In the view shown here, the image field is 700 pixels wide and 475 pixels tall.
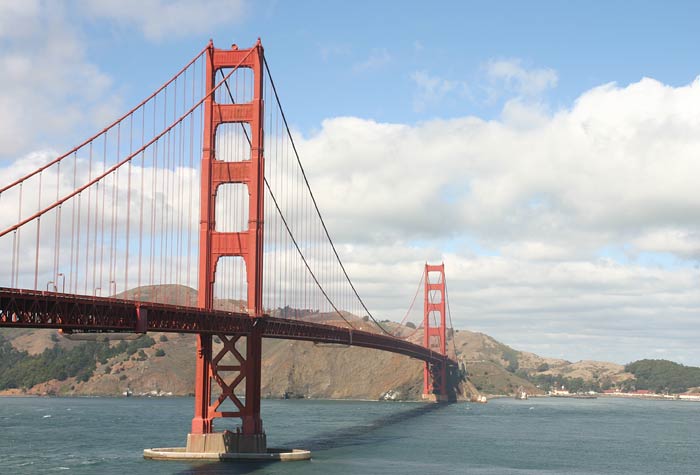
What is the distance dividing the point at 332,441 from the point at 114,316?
36908 millimetres

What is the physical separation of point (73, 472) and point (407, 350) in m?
80.9

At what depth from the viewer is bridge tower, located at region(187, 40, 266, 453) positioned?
5925 centimetres

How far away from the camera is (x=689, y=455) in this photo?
7775 centimetres

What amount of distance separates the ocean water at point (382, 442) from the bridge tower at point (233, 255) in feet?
10.6

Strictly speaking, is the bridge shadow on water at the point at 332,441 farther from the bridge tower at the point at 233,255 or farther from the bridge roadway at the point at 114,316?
the bridge roadway at the point at 114,316

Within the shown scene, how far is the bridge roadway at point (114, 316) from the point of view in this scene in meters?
36.3

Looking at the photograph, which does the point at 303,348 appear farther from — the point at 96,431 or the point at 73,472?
the point at 73,472

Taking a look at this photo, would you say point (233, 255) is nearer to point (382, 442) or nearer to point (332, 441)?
point (332, 441)

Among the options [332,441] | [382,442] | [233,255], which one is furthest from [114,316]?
[382,442]

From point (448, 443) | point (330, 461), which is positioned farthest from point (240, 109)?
point (448, 443)

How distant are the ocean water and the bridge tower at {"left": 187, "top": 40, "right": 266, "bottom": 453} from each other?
3234mm

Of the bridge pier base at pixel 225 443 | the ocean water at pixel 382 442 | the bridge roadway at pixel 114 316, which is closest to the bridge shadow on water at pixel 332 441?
the ocean water at pixel 382 442

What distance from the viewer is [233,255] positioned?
60.3m

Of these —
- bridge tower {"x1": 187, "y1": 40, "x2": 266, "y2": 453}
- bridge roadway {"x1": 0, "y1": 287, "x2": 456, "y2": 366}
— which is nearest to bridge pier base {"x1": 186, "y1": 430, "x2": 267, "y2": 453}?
bridge tower {"x1": 187, "y1": 40, "x2": 266, "y2": 453}
